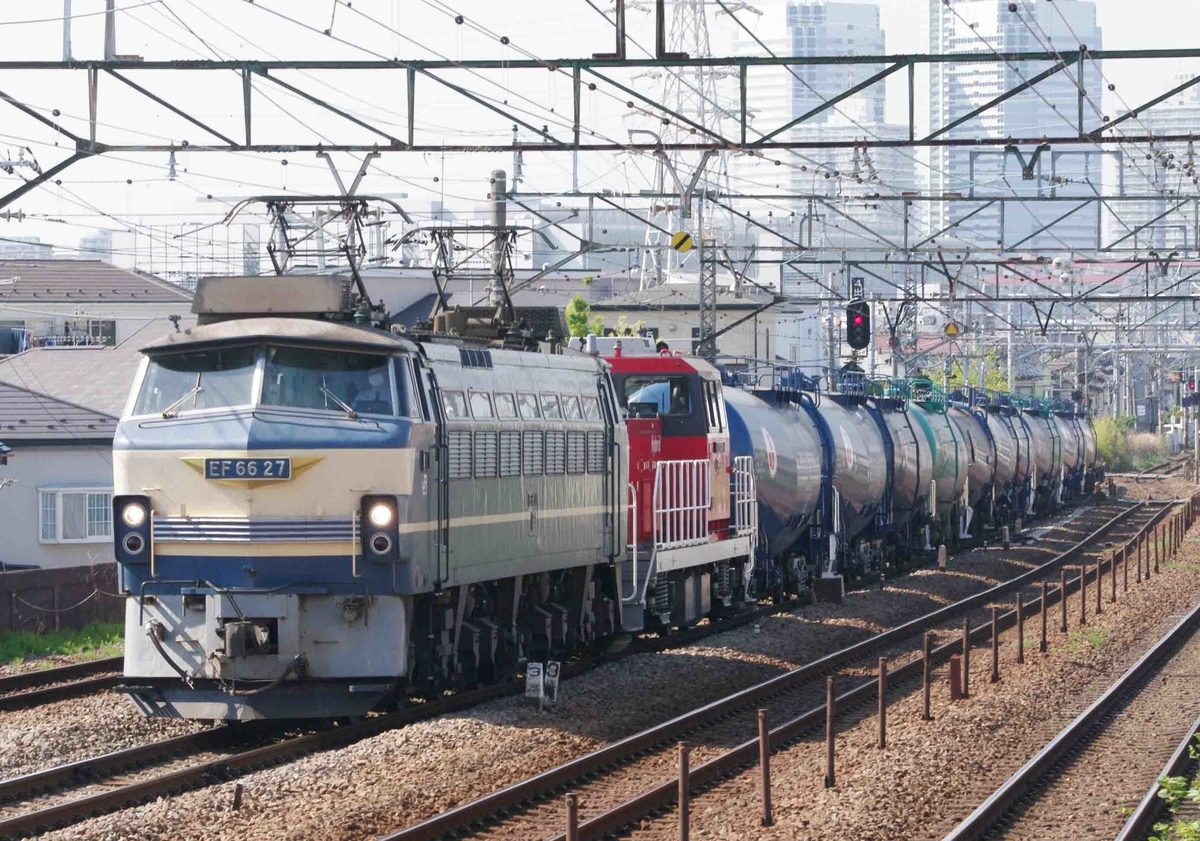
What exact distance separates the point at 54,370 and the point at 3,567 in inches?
363

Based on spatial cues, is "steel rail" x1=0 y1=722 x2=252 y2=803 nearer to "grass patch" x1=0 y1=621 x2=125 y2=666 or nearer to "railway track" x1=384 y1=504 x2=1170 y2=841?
"railway track" x1=384 y1=504 x2=1170 y2=841

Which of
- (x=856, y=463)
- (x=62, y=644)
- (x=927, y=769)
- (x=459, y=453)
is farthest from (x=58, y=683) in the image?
(x=856, y=463)

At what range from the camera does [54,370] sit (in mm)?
38281

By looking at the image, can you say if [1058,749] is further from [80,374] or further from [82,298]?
[82,298]

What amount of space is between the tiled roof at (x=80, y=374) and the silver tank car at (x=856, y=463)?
13.8 meters

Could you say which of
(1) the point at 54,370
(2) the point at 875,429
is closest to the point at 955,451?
(2) the point at 875,429

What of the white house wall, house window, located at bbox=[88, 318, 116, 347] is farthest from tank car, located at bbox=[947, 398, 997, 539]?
house window, located at bbox=[88, 318, 116, 347]

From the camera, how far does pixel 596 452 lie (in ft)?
63.3

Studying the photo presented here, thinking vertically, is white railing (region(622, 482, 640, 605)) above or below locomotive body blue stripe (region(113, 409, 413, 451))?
below

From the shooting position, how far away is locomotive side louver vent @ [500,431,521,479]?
16719 mm

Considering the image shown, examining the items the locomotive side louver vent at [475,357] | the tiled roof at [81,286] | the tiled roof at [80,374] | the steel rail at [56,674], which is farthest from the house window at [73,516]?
the tiled roof at [81,286]

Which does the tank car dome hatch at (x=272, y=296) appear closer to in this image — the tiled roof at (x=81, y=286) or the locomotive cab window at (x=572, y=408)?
the locomotive cab window at (x=572, y=408)

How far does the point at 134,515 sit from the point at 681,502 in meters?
8.85

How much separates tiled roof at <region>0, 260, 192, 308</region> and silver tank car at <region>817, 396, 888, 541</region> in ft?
87.4
